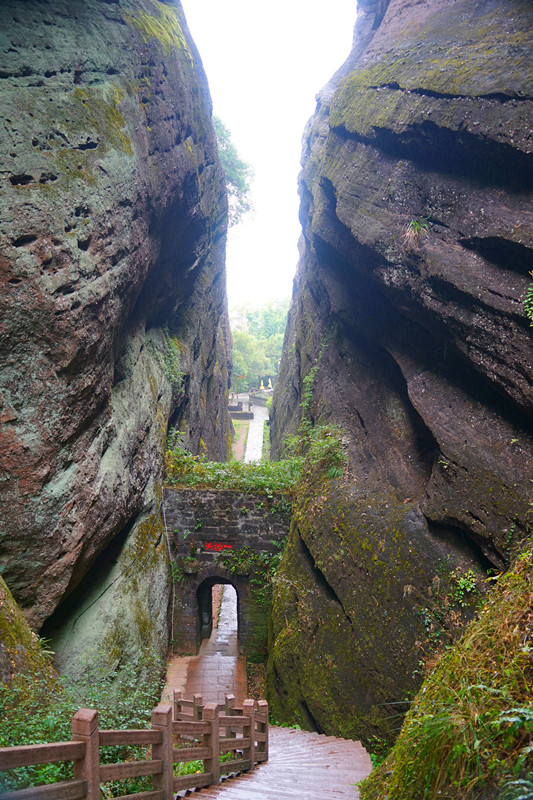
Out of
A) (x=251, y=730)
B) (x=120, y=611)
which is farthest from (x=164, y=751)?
(x=120, y=611)

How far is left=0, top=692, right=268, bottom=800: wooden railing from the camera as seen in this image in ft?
7.10

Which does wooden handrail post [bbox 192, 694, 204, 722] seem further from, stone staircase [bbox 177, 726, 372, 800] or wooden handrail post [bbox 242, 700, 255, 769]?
stone staircase [bbox 177, 726, 372, 800]

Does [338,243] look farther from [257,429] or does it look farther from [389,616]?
[257,429]

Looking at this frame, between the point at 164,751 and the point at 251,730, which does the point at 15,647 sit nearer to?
the point at 164,751

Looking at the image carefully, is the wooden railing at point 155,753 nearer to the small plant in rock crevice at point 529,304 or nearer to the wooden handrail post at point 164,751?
the wooden handrail post at point 164,751

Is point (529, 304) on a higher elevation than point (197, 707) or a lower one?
higher

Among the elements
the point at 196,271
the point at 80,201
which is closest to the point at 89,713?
the point at 80,201

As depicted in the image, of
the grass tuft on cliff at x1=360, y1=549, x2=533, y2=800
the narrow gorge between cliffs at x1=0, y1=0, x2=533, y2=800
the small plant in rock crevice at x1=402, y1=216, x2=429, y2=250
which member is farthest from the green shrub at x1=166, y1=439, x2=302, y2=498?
the grass tuft on cliff at x1=360, y1=549, x2=533, y2=800

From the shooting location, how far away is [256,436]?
30.8 m

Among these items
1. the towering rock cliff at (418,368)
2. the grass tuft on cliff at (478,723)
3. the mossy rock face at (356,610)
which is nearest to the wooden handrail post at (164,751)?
the grass tuft on cliff at (478,723)

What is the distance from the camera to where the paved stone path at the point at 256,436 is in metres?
26.6

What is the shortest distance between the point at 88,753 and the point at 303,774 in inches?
122

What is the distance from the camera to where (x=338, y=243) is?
34.5 feet

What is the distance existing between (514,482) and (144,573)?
6797mm
